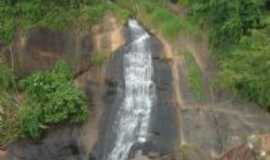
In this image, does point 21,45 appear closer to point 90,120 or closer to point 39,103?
point 39,103

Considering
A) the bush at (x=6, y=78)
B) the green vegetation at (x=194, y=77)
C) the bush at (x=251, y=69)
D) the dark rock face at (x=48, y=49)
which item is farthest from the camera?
the dark rock face at (x=48, y=49)

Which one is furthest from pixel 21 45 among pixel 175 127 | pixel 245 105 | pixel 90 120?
pixel 245 105

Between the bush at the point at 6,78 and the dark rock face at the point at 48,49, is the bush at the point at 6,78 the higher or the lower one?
the lower one

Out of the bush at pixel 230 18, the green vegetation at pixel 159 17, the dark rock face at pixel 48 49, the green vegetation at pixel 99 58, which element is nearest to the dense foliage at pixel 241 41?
the bush at pixel 230 18

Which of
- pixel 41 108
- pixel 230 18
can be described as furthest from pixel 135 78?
pixel 230 18

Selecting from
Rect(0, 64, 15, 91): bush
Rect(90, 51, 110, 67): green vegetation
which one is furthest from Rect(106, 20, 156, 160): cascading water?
Rect(0, 64, 15, 91): bush

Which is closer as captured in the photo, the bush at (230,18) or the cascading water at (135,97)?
the cascading water at (135,97)

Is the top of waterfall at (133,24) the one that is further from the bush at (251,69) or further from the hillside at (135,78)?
the bush at (251,69)
